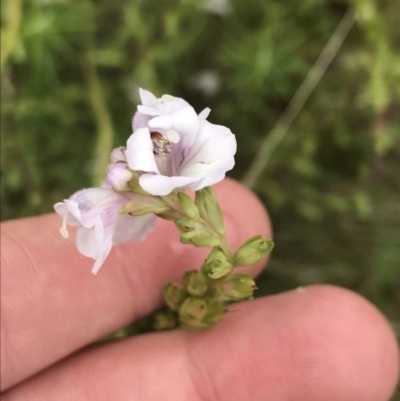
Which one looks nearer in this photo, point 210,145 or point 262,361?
point 210,145

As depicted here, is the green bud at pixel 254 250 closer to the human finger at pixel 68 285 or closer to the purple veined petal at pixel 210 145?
the purple veined petal at pixel 210 145

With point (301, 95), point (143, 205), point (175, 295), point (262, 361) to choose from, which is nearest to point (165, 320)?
point (175, 295)

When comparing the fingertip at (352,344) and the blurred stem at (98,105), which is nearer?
the fingertip at (352,344)

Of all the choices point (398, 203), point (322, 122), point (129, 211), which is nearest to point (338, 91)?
point (322, 122)

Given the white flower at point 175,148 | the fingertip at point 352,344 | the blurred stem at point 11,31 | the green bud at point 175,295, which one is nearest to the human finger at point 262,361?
the fingertip at point 352,344

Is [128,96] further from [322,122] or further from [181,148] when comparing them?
[181,148]

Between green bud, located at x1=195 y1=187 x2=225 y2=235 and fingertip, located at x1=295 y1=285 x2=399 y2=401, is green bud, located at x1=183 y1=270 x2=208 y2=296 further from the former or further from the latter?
fingertip, located at x1=295 y1=285 x2=399 y2=401

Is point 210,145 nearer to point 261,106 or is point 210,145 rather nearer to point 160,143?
point 160,143
